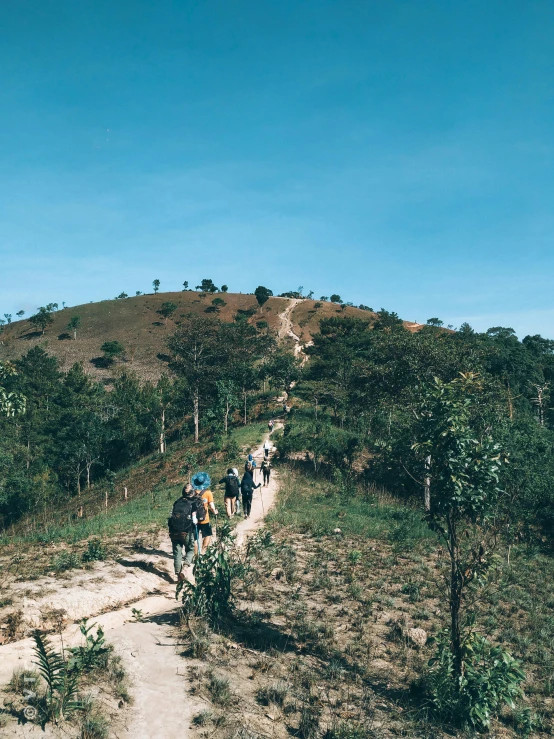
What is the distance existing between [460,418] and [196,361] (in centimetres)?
3790

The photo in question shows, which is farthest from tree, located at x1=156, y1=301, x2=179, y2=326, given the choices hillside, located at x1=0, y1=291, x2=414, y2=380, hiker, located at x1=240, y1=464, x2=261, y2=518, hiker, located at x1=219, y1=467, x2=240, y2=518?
hiker, located at x1=219, y1=467, x2=240, y2=518

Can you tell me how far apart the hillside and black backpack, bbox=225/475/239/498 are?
2800 inches

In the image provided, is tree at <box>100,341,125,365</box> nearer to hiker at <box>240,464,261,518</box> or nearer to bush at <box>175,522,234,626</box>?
hiker at <box>240,464,261,518</box>

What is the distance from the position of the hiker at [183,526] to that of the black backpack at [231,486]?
5.76 meters

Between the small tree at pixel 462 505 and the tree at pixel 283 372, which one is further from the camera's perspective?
the tree at pixel 283 372

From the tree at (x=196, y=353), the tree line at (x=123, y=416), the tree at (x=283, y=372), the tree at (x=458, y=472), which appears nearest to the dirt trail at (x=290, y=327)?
the tree line at (x=123, y=416)

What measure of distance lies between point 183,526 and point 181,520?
12 cm

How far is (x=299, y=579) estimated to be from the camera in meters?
11.6

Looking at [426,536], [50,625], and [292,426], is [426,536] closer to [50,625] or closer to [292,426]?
[50,625]

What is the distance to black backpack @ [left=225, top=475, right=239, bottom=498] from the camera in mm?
15766

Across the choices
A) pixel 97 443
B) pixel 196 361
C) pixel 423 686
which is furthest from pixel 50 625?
pixel 97 443

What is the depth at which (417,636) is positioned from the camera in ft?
29.8

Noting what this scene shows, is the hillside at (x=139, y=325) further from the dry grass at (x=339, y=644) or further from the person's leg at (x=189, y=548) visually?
the person's leg at (x=189, y=548)

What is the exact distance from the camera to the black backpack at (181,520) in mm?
9453
